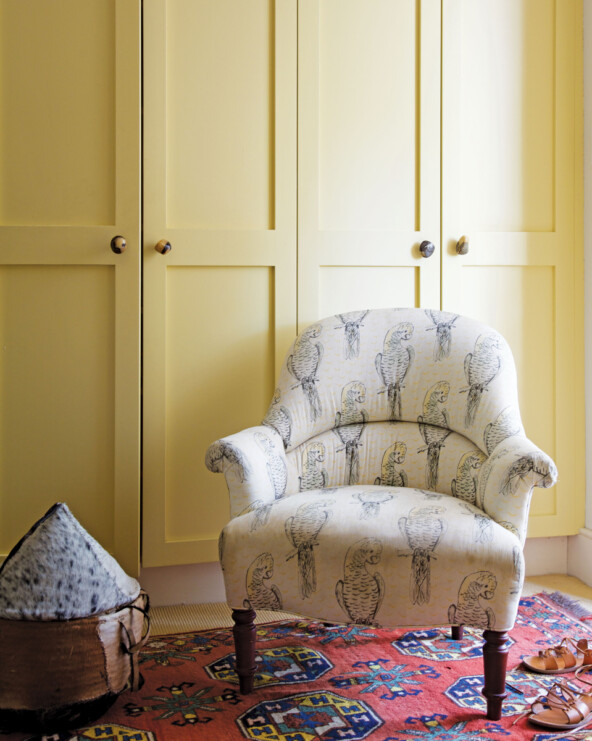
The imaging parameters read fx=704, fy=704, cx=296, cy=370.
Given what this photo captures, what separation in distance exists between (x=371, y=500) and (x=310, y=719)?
18.8 inches

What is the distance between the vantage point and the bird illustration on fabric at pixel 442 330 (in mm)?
1933

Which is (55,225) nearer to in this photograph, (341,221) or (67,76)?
(67,76)

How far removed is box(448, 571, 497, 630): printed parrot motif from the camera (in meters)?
1.40

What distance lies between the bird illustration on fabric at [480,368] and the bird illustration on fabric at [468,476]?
9cm

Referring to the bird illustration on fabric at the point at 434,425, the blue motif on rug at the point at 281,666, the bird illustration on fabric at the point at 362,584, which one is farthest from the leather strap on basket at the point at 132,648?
the bird illustration on fabric at the point at 434,425

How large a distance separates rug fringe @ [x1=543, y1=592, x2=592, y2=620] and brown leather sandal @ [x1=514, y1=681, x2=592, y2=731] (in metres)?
0.58

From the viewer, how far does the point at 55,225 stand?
6.77ft

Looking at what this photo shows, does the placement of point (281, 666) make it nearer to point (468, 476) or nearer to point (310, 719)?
point (310, 719)

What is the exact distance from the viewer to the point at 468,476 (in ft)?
5.76

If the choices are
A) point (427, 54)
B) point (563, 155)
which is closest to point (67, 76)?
point (427, 54)

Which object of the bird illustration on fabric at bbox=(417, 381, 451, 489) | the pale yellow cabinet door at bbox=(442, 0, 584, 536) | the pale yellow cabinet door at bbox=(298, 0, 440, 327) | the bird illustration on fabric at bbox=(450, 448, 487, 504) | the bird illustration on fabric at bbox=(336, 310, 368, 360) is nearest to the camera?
the bird illustration on fabric at bbox=(450, 448, 487, 504)

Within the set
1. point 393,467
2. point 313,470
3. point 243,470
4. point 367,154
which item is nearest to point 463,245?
point 367,154

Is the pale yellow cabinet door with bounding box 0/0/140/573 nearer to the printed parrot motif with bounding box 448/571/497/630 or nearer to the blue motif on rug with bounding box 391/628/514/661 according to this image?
the blue motif on rug with bounding box 391/628/514/661

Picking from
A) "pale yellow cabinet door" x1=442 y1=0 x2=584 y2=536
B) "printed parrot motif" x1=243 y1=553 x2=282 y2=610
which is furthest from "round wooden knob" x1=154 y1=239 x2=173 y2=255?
"printed parrot motif" x1=243 y1=553 x2=282 y2=610
